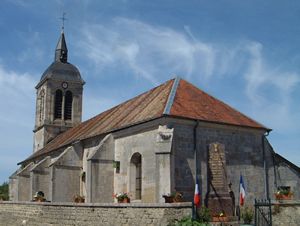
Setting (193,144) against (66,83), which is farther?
(66,83)

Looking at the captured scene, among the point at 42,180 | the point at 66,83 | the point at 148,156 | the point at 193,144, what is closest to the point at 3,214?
the point at 42,180

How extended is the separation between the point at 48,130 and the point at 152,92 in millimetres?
16649

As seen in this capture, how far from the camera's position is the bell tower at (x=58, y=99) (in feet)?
124

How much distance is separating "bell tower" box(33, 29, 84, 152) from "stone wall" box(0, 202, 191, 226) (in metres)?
16.3

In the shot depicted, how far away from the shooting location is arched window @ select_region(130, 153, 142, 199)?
1977 centimetres

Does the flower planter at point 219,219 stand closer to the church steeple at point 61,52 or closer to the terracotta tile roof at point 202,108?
the terracotta tile roof at point 202,108

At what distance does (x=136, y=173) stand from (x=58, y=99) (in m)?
20.7

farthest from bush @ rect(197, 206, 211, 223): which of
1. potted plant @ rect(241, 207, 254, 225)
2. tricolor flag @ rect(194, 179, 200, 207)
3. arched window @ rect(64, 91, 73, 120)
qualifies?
arched window @ rect(64, 91, 73, 120)

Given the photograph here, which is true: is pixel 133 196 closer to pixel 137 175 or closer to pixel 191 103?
pixel 137 175

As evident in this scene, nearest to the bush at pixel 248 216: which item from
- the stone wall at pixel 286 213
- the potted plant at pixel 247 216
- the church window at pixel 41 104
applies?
the potted plant at pixel 247 216

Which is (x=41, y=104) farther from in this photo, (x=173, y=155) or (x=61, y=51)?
(x=173, y=155)

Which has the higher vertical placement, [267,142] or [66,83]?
[66,83]

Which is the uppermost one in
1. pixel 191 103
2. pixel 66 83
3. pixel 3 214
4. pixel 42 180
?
pixel 66 83

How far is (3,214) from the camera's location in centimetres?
2384
